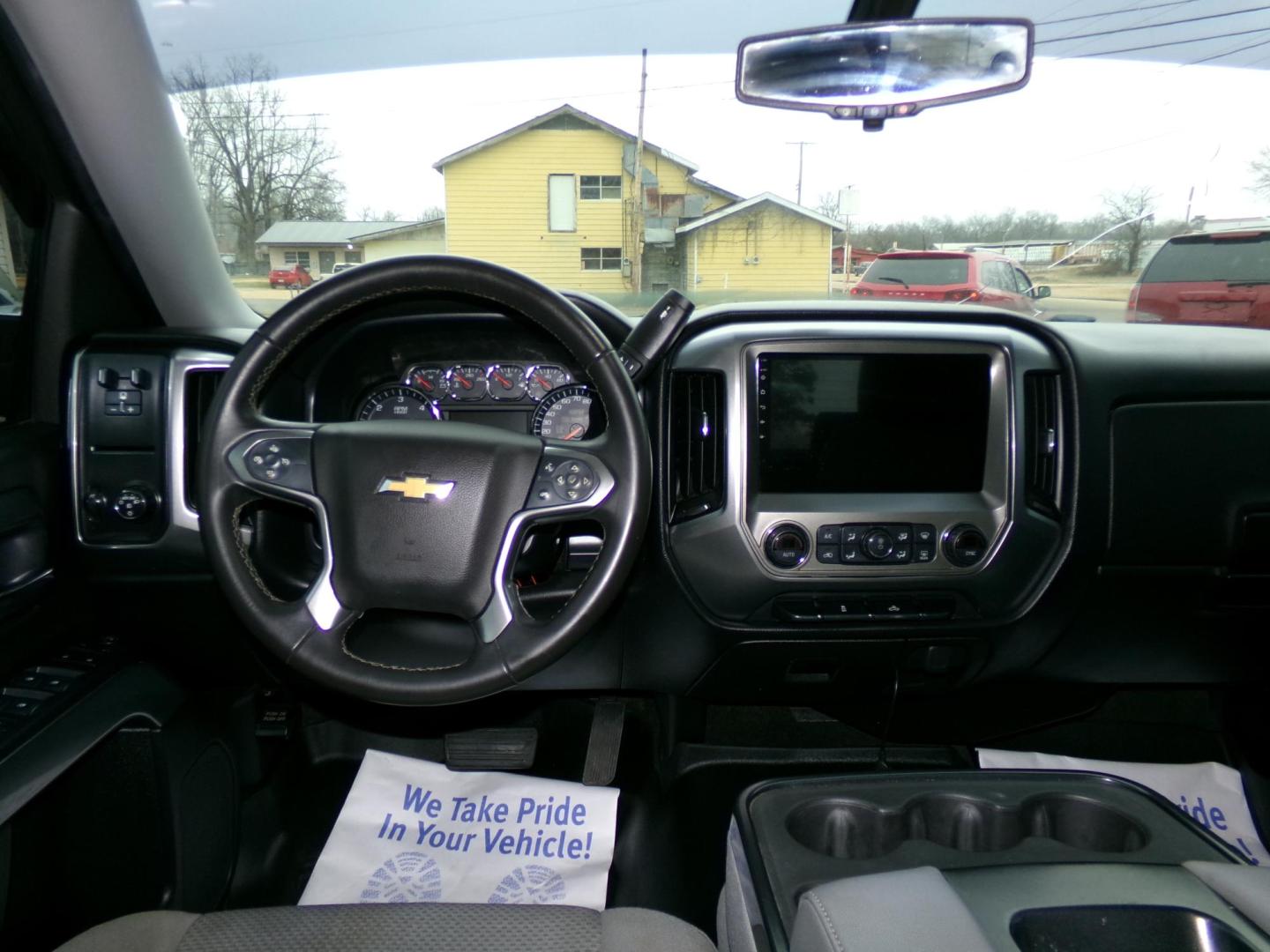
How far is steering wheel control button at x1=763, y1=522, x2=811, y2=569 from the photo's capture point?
2070mm

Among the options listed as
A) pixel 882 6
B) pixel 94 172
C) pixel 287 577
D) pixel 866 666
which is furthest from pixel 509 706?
pixel 882 6

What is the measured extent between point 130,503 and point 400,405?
617 millimetres

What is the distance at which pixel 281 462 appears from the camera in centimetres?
160

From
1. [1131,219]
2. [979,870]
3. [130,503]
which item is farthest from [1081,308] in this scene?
[130,503]

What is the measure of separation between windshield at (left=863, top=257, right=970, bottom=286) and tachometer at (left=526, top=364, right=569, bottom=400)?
2.48 ft

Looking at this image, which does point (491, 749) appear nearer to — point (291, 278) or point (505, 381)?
point (505, 381)

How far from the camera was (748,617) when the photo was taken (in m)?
2.20

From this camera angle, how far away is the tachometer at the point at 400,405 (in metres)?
2.18

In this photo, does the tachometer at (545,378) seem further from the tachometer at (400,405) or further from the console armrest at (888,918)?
the console armrest at (888,918)

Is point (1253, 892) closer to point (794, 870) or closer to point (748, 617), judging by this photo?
point (794, 870)

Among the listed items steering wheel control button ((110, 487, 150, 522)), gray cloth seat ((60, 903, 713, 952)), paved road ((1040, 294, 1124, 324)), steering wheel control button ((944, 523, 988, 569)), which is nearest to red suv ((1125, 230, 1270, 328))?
paved road ((1040, 294, 1124, 324))

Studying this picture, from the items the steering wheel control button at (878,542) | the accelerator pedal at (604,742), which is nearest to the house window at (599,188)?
the steering wheel control button at (878,542)

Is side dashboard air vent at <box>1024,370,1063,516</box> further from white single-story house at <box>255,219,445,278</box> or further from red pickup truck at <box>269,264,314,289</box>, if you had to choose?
red pickup truck at <box>269,264,314,289</box>

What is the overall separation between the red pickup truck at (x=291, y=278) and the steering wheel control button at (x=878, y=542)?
1391 mm
